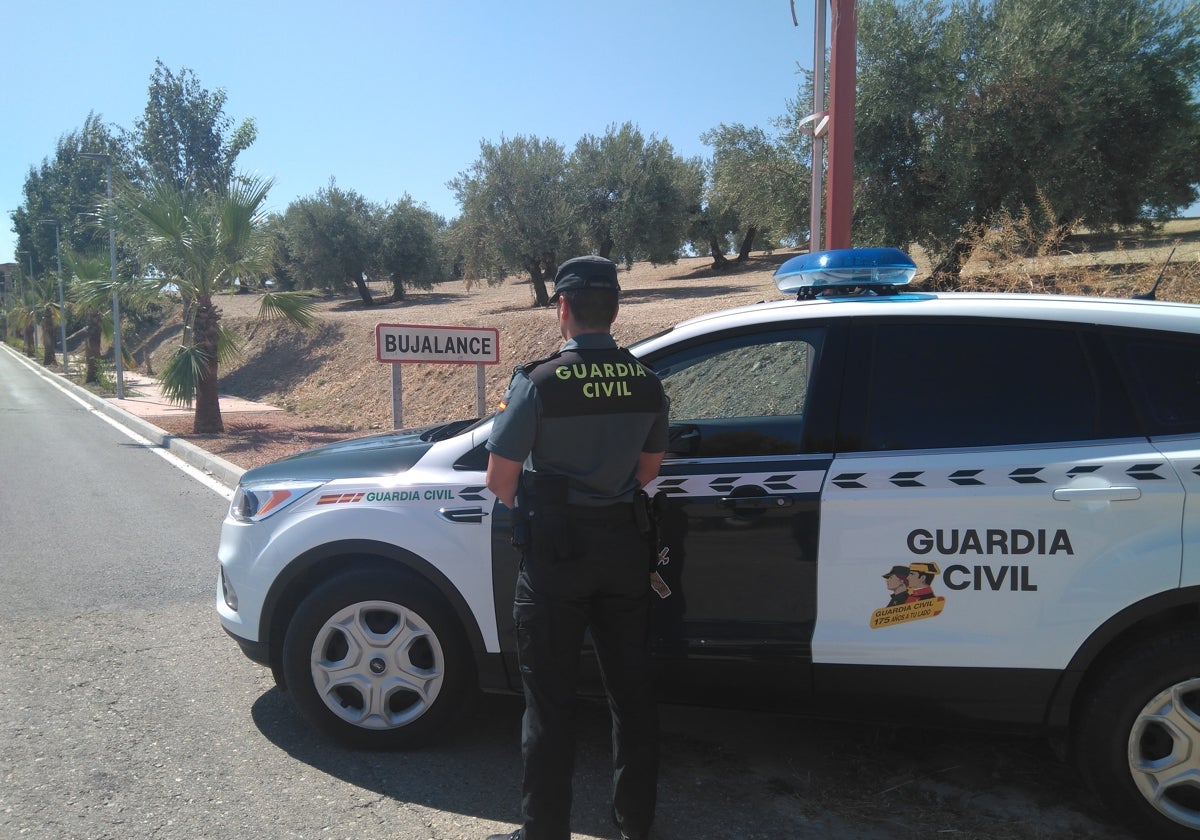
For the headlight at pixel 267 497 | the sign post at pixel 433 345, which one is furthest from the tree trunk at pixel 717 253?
the headlight at pixel 267 497

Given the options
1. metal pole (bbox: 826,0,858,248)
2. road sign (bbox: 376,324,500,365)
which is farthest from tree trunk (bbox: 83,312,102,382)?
metal pole (bbox: 826,0,858,248)

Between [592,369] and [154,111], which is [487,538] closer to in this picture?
[592,369]

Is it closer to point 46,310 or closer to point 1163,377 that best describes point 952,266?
point 1163,377

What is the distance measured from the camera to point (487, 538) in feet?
11.1

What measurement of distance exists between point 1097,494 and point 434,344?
5988mm

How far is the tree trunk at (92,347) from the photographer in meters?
27.6

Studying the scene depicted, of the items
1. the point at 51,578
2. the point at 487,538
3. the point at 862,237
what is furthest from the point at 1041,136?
the point at 51,578

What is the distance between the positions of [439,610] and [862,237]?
1302 cm

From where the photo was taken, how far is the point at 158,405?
2130cm

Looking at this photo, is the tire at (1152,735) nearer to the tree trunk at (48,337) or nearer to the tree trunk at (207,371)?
the tree trunk at (207,371)

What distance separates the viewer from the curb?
429 inches

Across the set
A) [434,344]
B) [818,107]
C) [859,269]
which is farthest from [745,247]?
[859,269]

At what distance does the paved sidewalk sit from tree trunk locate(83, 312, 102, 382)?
194 centimetres

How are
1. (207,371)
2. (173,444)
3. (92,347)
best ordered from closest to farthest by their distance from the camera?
(173,444) < (207,371) < (92,347)
